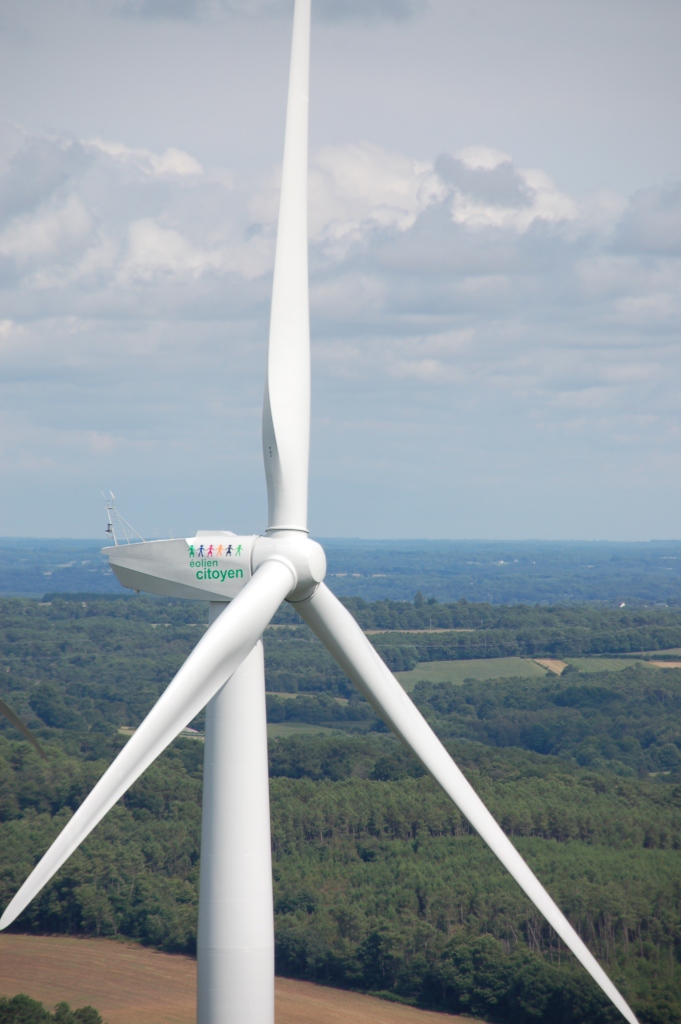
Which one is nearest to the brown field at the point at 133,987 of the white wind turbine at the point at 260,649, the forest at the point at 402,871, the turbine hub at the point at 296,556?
the forest at the point at 402,871

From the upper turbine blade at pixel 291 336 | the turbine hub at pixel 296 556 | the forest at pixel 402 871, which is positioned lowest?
the forest at pixel 402 871

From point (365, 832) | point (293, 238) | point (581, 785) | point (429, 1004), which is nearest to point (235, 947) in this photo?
point (293, 238)

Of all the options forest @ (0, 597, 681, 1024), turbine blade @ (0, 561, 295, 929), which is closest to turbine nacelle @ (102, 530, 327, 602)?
turbine blade @ (0, 561, 295, 929)

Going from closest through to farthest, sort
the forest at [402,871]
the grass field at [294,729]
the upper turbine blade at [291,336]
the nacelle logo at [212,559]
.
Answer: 1. the nacelle logo at [212,559]
2. the upper turbine blade at [291,336]
3. the forest at [402,871]
4. the grass field at [294,729]

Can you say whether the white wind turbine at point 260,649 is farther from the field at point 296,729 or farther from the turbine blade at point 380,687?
the field at point 296,729

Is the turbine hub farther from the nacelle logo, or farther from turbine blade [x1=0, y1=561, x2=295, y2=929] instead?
the nacelle logo

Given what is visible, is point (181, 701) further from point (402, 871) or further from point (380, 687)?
point (402, 871)

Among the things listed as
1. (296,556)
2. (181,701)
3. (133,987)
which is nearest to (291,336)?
(296,556)

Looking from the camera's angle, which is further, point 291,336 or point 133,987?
point 133,987
